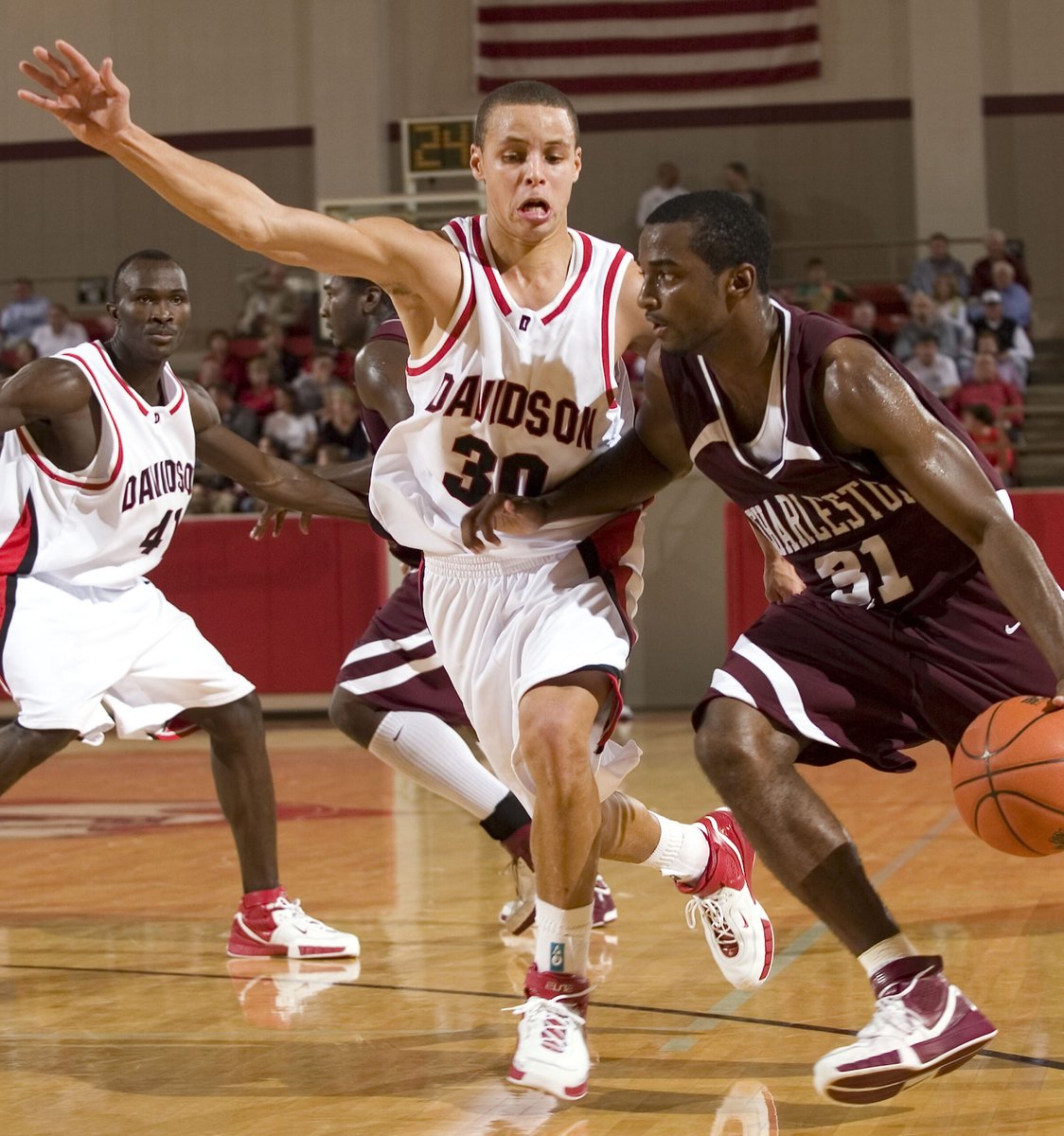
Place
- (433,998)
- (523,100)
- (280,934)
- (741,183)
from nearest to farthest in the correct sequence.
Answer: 1. (523,100)
2. (433,998)
3. (280,934)
4. (741,183)

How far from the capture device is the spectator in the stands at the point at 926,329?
14086 millimetres

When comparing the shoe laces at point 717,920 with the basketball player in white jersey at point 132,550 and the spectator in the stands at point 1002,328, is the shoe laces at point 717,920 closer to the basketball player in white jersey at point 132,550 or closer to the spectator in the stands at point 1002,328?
the basketball player in white jersey at point 132,550

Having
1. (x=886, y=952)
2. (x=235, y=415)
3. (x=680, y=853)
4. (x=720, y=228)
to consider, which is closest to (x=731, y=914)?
(x=680, y=853)

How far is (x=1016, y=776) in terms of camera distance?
10.3 feet

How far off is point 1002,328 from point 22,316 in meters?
9.03

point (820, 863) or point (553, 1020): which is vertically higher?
point (820, 863)

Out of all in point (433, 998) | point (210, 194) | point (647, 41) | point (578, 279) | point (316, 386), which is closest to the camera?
point (210, 194)

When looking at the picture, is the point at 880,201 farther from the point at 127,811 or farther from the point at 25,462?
the point at 25,462

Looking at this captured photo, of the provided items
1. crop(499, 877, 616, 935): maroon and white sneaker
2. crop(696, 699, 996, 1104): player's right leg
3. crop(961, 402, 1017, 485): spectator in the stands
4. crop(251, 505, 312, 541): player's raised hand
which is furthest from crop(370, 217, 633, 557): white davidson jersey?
crop(961, 402, 1017, 485): spectator in the stands

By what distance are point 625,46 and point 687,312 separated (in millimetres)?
14253

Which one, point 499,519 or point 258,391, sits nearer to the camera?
point 499,519

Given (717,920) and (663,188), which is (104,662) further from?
(663,188)

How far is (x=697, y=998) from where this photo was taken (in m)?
4.21

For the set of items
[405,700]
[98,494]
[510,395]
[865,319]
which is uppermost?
[865,319]
